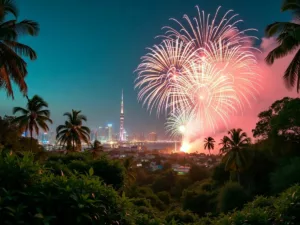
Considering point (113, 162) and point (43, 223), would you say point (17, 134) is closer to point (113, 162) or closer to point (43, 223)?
point (113, 162)

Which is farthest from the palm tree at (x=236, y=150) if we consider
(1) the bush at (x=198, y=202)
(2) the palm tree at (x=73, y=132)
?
(2) the palm tree at (x=73, y=132)

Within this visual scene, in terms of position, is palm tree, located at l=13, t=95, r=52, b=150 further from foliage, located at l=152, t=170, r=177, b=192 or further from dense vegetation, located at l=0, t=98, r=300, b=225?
foliage, located at l=152, t=170, r=177, b=192

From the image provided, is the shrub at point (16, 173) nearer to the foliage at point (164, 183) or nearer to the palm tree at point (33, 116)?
the palm tree at point (33, 116)

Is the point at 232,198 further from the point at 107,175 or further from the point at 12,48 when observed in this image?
the point at 12,48

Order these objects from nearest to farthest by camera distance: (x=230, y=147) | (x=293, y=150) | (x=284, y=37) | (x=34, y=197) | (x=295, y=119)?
(x=34, y=197)
(x=284, y=37)
(x=295, y=119)
(x=293, y=150)
(x=230, y=147)

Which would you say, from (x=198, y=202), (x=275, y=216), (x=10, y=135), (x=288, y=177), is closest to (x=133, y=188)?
(x=198, y=202)

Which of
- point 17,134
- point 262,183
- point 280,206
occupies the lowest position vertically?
point 262,183

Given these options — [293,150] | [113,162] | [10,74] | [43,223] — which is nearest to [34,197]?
[43,223]
